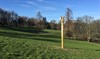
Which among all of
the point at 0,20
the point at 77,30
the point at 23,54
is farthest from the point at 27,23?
the point at 23,54

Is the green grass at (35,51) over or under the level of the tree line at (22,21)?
under

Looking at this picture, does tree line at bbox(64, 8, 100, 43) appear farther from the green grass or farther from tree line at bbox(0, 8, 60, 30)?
the green grass

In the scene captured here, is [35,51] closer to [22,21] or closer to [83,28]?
[83,28]

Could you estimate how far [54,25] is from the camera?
9300 cm

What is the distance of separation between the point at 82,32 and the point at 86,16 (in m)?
5.58

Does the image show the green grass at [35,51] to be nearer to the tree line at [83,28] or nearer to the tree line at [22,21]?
the tree line at [83,28]

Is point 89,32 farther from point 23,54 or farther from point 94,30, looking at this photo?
point 23,54

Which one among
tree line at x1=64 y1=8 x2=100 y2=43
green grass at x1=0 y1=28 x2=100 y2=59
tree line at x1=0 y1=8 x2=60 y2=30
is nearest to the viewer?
green grass at x1=0 y1=28 x2=100 y2=59

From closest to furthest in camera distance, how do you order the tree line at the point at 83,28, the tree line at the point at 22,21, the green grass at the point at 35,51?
1. the green grass at the point at 35,51
2. the tree line at the point at 83,28
3. the tree line at the point at 22,21

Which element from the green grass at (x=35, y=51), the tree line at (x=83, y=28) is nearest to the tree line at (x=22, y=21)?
the tree line at (x=83, y=28)

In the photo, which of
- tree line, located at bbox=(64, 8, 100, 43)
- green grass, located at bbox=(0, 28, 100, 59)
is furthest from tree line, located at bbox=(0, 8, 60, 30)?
green grass, located at bbox=(0, 28, 100, 59)

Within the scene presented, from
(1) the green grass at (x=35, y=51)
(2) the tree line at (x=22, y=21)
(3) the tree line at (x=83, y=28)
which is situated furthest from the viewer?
(2) the tree line at (x=22, y=21)

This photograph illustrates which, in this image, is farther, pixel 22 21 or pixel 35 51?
pixel 22 21

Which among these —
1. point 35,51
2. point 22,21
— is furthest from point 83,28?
point 35,51
